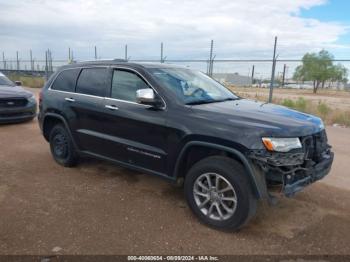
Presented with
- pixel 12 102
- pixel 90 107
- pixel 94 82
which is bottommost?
pixel 12 102

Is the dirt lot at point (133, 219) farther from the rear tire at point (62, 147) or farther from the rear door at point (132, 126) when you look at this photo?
the rear door at point (132, 126)

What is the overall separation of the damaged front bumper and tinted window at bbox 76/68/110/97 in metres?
2.44

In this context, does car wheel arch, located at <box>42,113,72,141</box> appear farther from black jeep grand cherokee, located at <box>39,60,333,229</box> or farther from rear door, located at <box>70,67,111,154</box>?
rear door, located at <box>70,67,111,154</box>

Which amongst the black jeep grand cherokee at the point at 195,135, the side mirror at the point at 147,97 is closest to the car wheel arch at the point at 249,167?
the black jeep grand cherokee at the point at 195,135

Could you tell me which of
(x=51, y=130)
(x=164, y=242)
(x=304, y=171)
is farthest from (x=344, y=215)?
(x=51, y=130)

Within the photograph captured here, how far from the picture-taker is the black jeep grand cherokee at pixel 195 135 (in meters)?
3.46

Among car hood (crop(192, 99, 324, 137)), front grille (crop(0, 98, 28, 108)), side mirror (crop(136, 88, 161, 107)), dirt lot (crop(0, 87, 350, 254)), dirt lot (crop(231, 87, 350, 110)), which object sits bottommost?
dirt lot (crop(0, 87, 350, 254))

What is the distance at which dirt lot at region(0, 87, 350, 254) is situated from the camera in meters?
3.38

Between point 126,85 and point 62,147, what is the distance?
5.91ft

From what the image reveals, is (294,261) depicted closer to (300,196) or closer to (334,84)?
Answer: (300,196)

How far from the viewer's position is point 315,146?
3.81 metres

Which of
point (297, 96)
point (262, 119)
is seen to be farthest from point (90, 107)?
point (297, 96)

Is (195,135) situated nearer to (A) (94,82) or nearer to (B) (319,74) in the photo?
(A) (94,82)

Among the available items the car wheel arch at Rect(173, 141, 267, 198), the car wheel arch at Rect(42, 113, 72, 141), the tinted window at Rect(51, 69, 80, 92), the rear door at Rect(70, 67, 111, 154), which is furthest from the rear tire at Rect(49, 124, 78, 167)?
the car wheel arch at Rect(173, 141, 267, 198)
